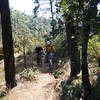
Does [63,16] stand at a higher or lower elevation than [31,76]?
higher

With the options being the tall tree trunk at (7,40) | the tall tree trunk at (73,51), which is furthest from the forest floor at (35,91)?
the tall tree trunk at (73,51)

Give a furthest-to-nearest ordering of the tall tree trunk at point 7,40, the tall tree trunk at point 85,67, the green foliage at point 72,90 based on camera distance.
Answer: the tall tree trunk at point 7,40
the green foliage at point 72,90
the tall tree trunk at point 85,67

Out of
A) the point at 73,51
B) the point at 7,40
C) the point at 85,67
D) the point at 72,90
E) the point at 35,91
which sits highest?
the point at 7,40

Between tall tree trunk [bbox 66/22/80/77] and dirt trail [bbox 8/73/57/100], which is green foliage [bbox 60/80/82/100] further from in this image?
tall tree trunk [bbox 66/22/80/77]

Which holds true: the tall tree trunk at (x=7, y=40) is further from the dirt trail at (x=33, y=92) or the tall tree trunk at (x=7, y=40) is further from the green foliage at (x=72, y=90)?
the green foliage at (x=72, y=90)

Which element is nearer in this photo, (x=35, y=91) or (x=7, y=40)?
(x=35, y=91)

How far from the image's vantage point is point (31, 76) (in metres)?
13.2

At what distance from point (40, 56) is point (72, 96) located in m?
9.69

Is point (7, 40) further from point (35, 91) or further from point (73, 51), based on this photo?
point (73, 51)

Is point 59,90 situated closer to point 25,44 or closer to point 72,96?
A: point 72,96

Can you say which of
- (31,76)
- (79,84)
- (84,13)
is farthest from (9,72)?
(84,13)

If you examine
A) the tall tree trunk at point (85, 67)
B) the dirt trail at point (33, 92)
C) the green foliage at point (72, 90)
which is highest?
the tall tree trunk at point (85, 67)

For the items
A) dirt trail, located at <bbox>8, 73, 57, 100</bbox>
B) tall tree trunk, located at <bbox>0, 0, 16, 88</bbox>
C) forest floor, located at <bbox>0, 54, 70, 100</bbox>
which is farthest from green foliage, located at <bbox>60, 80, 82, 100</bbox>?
tall tree trunk, located at <bbox>0, 0, 16, 88</bbox>

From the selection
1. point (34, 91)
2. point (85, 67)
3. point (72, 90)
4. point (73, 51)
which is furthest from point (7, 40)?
point (85, 67)
